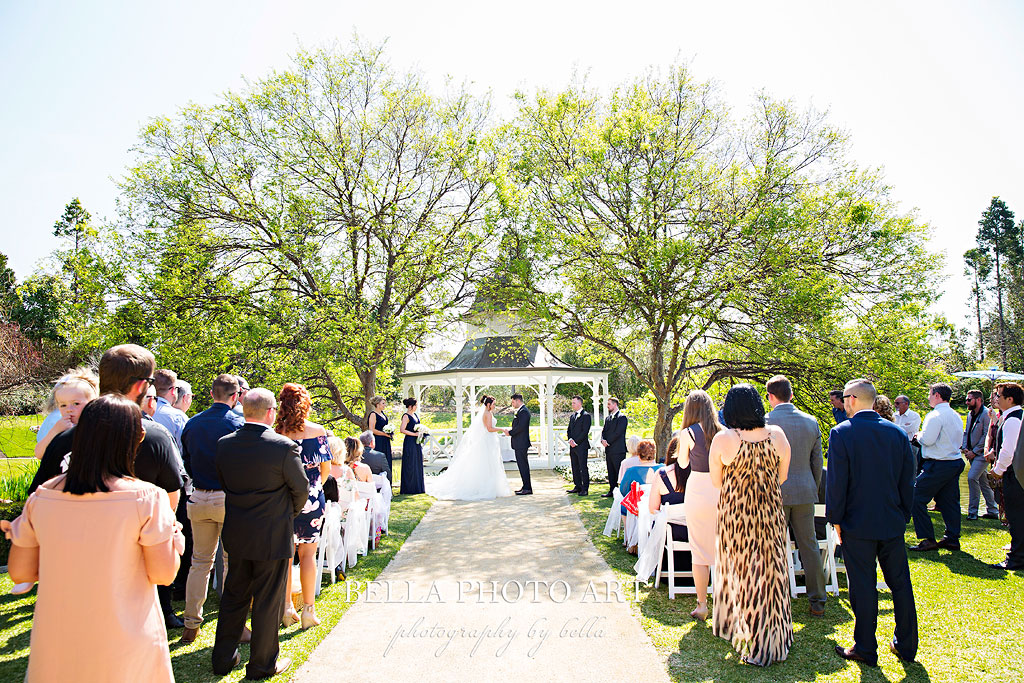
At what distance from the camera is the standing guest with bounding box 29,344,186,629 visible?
3312 millimetres

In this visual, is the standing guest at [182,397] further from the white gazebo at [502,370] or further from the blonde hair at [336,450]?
the white gazebo at [502,370]

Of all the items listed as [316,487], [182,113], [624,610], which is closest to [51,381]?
[182,113]

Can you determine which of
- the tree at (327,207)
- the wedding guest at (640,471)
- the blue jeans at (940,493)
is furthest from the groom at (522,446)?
the blue jeans at (940,493)

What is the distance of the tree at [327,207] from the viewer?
1371 cm

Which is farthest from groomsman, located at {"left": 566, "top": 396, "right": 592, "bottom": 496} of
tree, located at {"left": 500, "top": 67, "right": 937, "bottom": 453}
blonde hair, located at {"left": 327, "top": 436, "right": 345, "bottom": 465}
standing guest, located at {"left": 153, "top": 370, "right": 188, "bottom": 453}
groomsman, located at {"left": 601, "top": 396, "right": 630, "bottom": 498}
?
standing guest, located at {"left": 153, "top": 370, "right": 188, "bottom": 453}

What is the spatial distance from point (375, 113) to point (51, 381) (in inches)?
575

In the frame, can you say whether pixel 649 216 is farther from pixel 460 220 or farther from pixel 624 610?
pixel 624 610

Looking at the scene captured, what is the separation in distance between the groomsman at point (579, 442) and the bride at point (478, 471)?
1.50 m

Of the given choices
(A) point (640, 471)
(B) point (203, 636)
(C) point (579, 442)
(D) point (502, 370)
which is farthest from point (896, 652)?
(D) point (502, 370)

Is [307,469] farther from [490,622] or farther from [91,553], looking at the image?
[91,553]

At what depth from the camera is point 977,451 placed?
29.1 feet

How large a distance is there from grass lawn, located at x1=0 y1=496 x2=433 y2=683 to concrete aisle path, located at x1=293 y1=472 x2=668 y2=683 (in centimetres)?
12

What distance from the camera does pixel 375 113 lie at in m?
15.4

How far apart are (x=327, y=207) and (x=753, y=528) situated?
12.6 metres
